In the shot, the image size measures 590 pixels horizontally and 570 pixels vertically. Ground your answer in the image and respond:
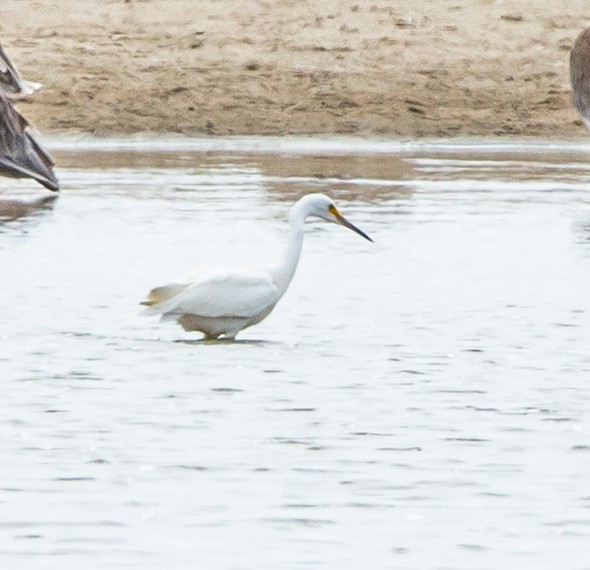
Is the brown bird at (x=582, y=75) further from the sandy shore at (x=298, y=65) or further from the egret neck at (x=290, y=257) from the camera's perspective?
the egret neck at (x=290, y=257)

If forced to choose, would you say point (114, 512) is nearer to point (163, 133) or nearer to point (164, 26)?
point (163, 133)

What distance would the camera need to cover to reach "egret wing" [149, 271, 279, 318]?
10.2 m

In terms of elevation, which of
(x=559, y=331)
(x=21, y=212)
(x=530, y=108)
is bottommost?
(x=530, y=108)

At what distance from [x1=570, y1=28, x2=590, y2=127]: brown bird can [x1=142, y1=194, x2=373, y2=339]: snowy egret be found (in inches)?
547

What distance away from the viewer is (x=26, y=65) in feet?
92.7

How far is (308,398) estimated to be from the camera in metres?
8.86

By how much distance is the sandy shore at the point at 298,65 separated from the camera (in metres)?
27.4

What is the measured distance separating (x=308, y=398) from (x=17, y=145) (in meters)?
11.2

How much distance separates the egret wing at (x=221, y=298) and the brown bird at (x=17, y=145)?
9.38 m

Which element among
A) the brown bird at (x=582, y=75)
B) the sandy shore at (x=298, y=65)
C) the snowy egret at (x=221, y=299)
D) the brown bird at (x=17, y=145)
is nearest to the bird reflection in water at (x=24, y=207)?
the brown bird at (x=17, y=145)

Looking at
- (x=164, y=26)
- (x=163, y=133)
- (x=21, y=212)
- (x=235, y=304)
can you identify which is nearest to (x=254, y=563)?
(x=235, y=304)

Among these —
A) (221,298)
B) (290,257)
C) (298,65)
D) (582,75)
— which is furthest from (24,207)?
(298,65)

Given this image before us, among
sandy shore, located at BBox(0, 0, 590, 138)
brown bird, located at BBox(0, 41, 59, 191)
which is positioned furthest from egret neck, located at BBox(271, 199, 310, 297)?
sandy shore, located at BBox(0, 0, 590, 138)

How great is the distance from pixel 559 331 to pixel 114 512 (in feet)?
14.9
